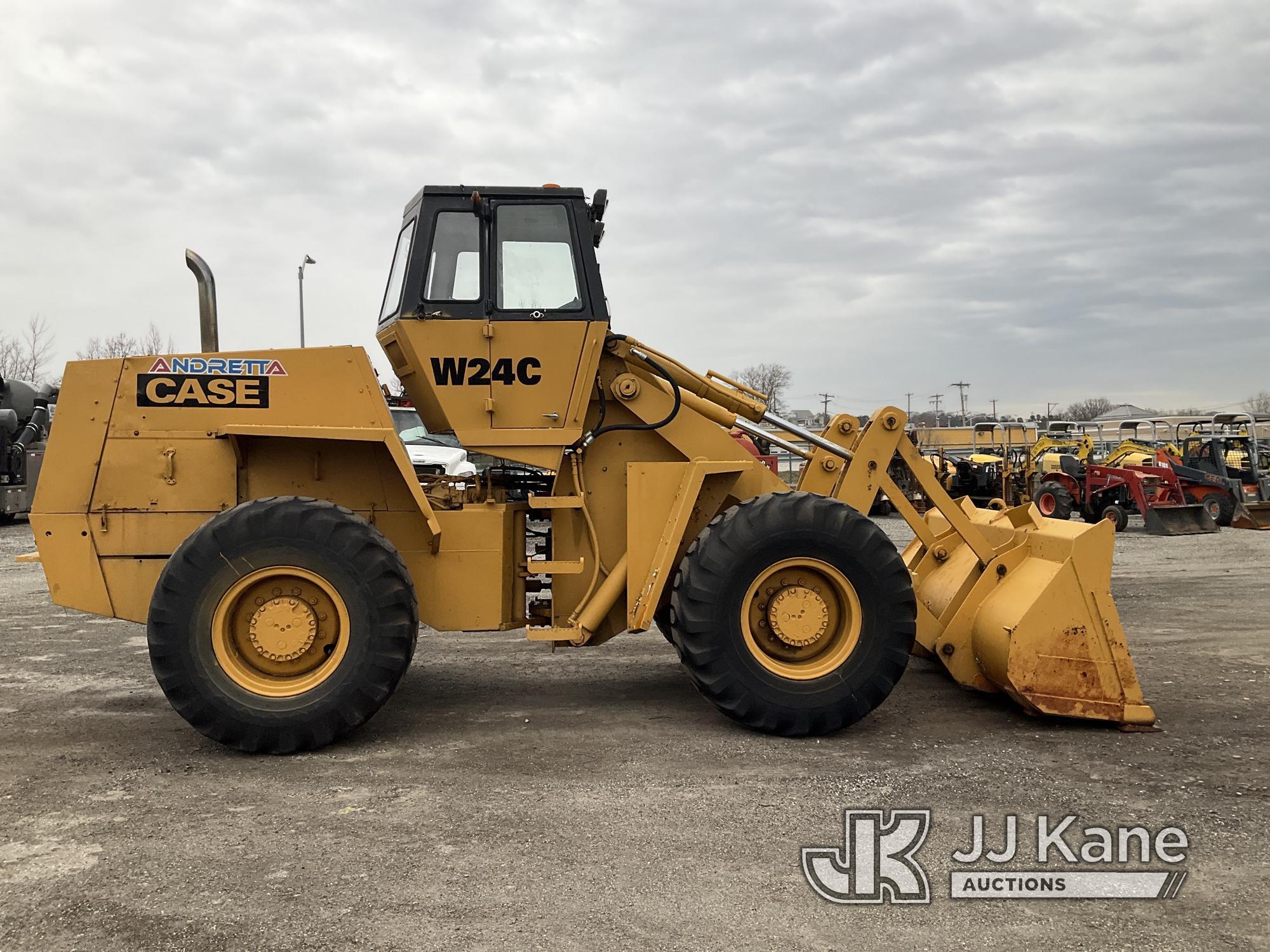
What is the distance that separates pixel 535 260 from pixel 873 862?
3.84m

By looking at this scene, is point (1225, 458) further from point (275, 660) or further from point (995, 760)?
point (275, 660)

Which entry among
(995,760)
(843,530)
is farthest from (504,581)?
(995,760)

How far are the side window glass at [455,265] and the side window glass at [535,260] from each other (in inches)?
5.6

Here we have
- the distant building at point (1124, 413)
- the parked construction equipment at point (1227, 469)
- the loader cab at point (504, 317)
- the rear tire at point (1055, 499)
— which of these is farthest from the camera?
the distant building at point (1124, 413)

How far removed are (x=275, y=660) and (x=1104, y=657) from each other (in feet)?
14.9

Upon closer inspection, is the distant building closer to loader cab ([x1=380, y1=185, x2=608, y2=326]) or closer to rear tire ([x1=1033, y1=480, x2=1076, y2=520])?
rear tire ([x1=1033, y1=480, x2=1076, y2=520])

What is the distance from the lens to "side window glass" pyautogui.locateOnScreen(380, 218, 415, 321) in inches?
244

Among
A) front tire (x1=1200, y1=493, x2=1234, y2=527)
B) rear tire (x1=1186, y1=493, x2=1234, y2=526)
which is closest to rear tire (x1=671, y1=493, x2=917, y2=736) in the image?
rear tire (x1=1186, y1=493, x2=1234, y2=526)

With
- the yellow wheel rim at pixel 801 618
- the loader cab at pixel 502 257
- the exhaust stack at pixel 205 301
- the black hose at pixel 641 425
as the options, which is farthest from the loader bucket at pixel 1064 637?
the exhaust stack at pixel 205 301

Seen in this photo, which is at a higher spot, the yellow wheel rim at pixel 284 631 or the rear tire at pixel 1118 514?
the yellow wheel rim at pixel 284 631

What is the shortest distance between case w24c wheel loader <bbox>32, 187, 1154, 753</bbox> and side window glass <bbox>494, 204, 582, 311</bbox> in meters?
0.01

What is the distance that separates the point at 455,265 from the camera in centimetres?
606

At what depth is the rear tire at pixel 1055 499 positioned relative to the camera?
74.4 ft

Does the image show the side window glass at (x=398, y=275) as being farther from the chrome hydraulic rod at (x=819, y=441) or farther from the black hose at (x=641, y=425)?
the chrome hydraulic rod at (x=819, y=441)
